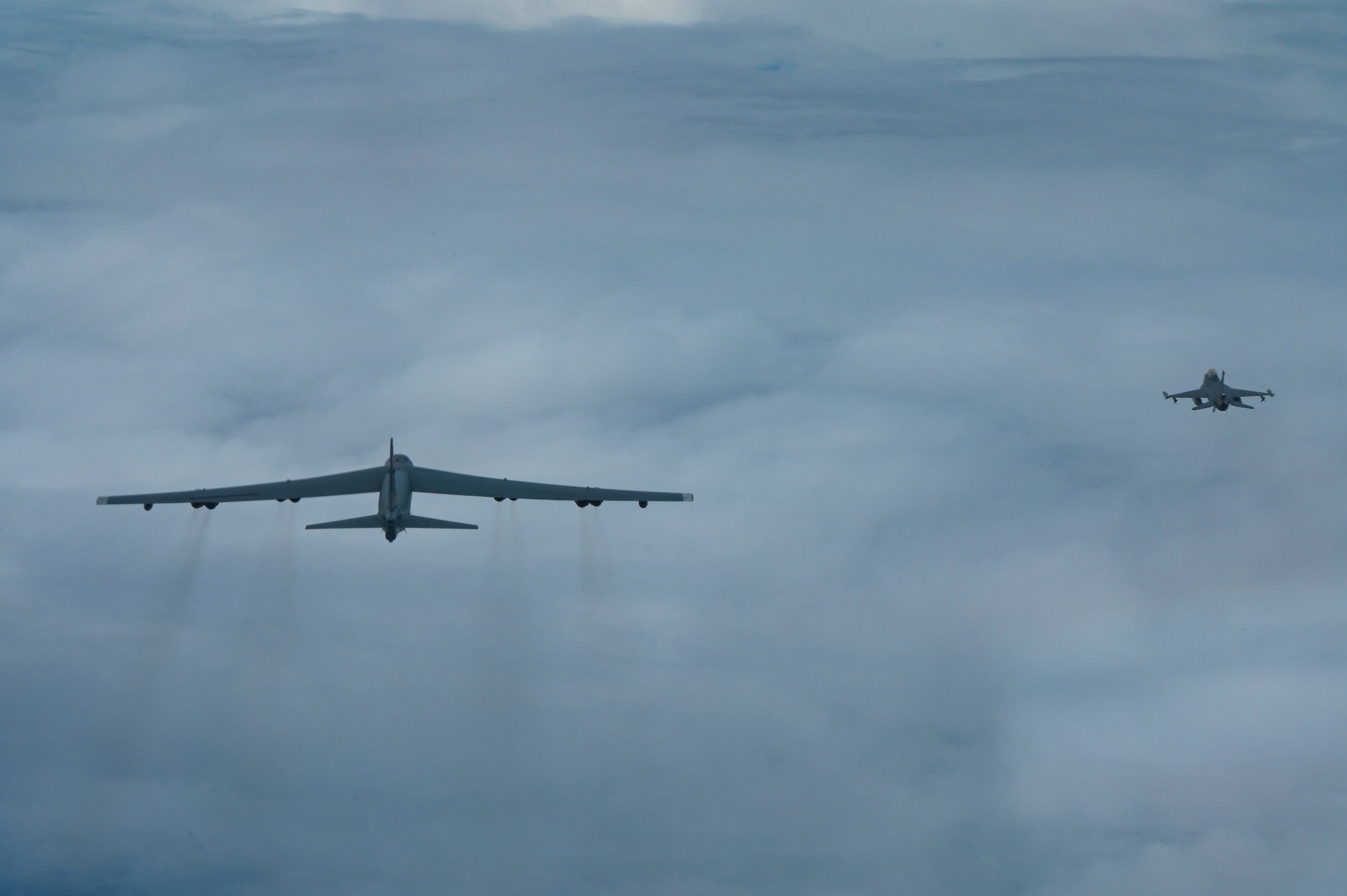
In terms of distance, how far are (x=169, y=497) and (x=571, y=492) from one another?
130 feet

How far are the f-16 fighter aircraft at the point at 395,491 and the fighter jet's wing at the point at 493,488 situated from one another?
7cm

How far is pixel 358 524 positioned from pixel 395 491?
6.47 metres

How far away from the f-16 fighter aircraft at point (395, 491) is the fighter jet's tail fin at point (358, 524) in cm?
9

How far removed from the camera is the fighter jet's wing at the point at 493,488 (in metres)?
150

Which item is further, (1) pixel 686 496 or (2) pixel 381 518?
(1) pixel 686 496

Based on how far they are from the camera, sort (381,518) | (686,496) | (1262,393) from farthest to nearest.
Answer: (1262,393)
(686,496)
(381,518)

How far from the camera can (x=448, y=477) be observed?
153 meters

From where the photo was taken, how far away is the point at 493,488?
15250cm

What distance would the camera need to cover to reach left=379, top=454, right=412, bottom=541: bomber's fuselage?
142 meters

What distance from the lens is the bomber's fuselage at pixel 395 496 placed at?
14188cm

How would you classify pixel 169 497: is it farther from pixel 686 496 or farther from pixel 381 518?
pixel 686 496

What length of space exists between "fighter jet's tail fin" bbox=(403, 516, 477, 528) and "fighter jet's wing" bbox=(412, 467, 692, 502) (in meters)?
7.36

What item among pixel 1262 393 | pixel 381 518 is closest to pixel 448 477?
pixel 381 518

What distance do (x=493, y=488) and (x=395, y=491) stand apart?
39.1 ft
